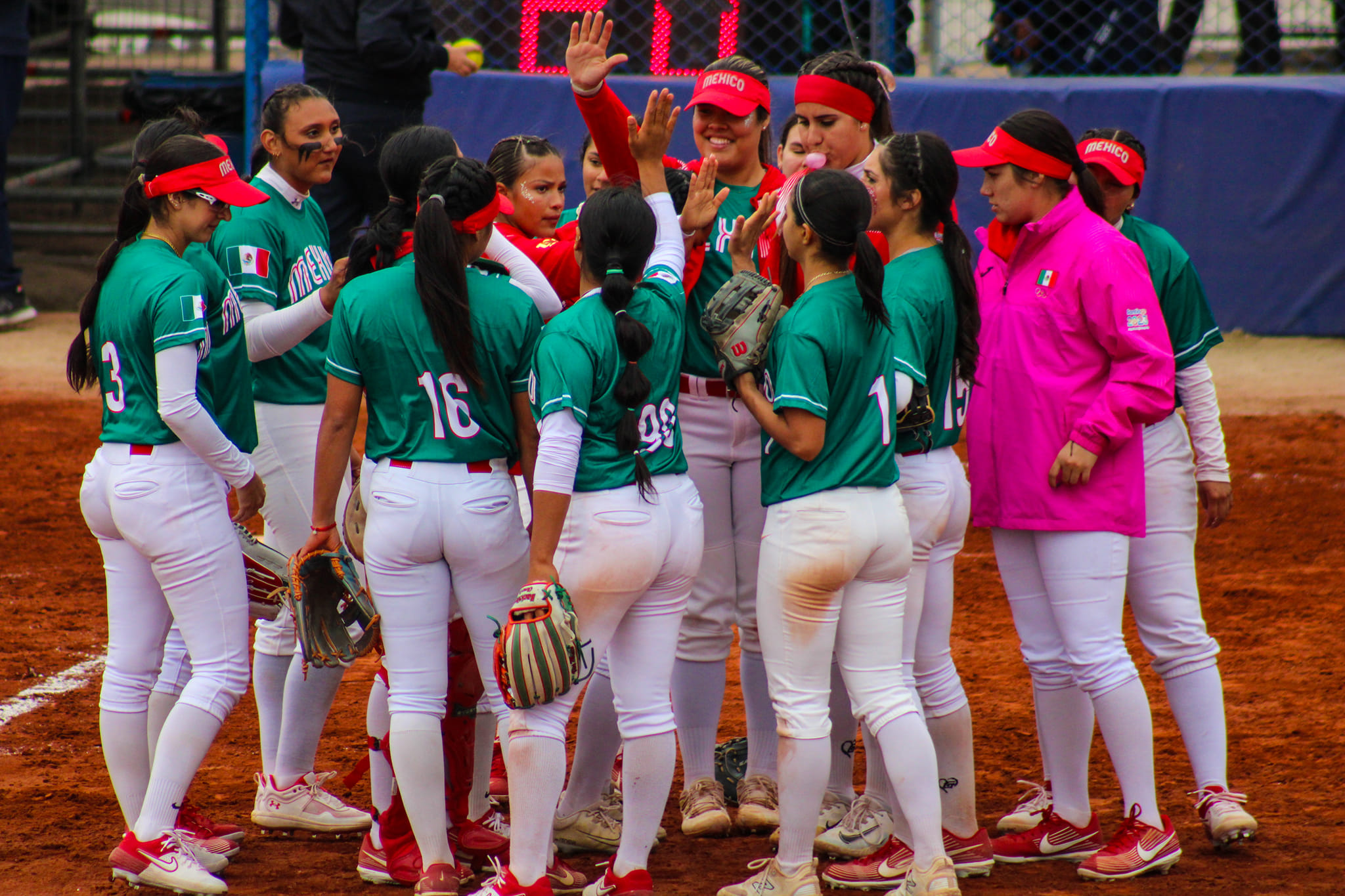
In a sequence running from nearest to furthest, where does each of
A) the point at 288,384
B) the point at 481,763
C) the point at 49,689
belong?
1. the point at 481,763
2. the point at 288,384
3. the point at 49,689

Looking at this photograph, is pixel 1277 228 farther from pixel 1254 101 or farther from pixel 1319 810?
pixel 1319 810

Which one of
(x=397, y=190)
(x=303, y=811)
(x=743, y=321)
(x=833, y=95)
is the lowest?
(x=303, y=811)

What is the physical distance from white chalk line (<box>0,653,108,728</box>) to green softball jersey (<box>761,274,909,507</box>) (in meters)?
2.91

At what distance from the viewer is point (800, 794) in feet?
10.9

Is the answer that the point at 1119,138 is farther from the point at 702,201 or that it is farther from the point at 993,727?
the point at 993,727

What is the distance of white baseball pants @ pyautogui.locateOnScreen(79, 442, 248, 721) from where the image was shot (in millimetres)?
3439

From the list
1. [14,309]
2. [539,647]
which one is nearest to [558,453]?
[539,647]

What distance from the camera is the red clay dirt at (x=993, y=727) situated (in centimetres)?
361

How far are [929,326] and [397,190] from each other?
138 cm

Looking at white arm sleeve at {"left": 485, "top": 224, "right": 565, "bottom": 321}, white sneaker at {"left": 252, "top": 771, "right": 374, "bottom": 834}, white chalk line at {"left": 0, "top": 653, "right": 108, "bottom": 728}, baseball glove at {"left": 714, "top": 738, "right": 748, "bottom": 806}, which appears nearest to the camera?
white arm sleeve at {"left": 485, "top": 224, "right": 565, "bottom": 321}

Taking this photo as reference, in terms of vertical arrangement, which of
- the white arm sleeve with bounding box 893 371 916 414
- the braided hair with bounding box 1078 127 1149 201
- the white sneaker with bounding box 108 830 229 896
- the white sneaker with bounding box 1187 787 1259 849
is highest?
the braided hair with bounding box 1078 127 1149 201

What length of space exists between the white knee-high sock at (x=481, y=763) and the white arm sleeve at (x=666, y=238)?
1287mm

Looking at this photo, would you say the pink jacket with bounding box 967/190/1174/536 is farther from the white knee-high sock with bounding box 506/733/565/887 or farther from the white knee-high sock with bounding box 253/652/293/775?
the white knee-high sock with bounding box 253/652/293/775

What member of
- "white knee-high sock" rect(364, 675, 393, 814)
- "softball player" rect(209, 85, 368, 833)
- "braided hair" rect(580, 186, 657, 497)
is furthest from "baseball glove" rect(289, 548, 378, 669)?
"braided hair" rect(580, 186, 657, 497)
